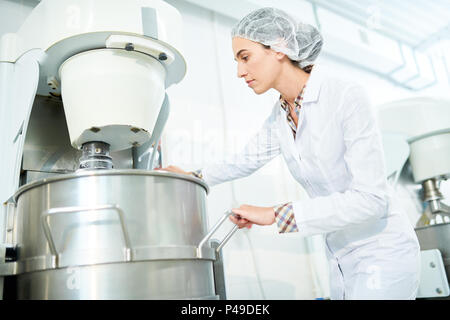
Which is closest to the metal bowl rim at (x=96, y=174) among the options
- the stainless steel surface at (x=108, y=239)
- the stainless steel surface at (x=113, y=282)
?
the stainless steel surface at (x=108, y=239)

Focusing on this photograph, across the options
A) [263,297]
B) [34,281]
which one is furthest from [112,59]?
[263,297]

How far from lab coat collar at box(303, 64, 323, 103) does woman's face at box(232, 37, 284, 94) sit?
0.26ft

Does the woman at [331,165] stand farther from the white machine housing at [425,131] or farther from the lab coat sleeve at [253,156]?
the white machine housing at [425,131]

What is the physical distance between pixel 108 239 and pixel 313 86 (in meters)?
0.59

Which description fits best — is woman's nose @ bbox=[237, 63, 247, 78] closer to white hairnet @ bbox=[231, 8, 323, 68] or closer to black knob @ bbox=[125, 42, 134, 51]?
white hairnet @ bbox=[231, 8, 323, 68]

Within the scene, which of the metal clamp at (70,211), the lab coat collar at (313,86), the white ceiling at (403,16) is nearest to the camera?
the metal clamp at (70,211)

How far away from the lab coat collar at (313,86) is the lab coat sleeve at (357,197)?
0.42ft

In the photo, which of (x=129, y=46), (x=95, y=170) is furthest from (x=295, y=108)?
(x=95, y=170)

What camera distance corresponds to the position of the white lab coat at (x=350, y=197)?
0.75 m

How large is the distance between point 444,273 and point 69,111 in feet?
4.04

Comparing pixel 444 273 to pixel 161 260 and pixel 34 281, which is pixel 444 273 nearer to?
pixel 161 260

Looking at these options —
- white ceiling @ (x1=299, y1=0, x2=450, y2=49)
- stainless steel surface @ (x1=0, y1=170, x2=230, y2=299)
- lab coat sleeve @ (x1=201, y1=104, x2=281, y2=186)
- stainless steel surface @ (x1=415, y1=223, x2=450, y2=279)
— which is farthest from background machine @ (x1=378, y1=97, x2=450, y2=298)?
stainless steel surface @ (x1=0, y1=170, x2=230, y2=299)

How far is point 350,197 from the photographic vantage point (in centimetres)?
74

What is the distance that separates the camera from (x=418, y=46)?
170cm
